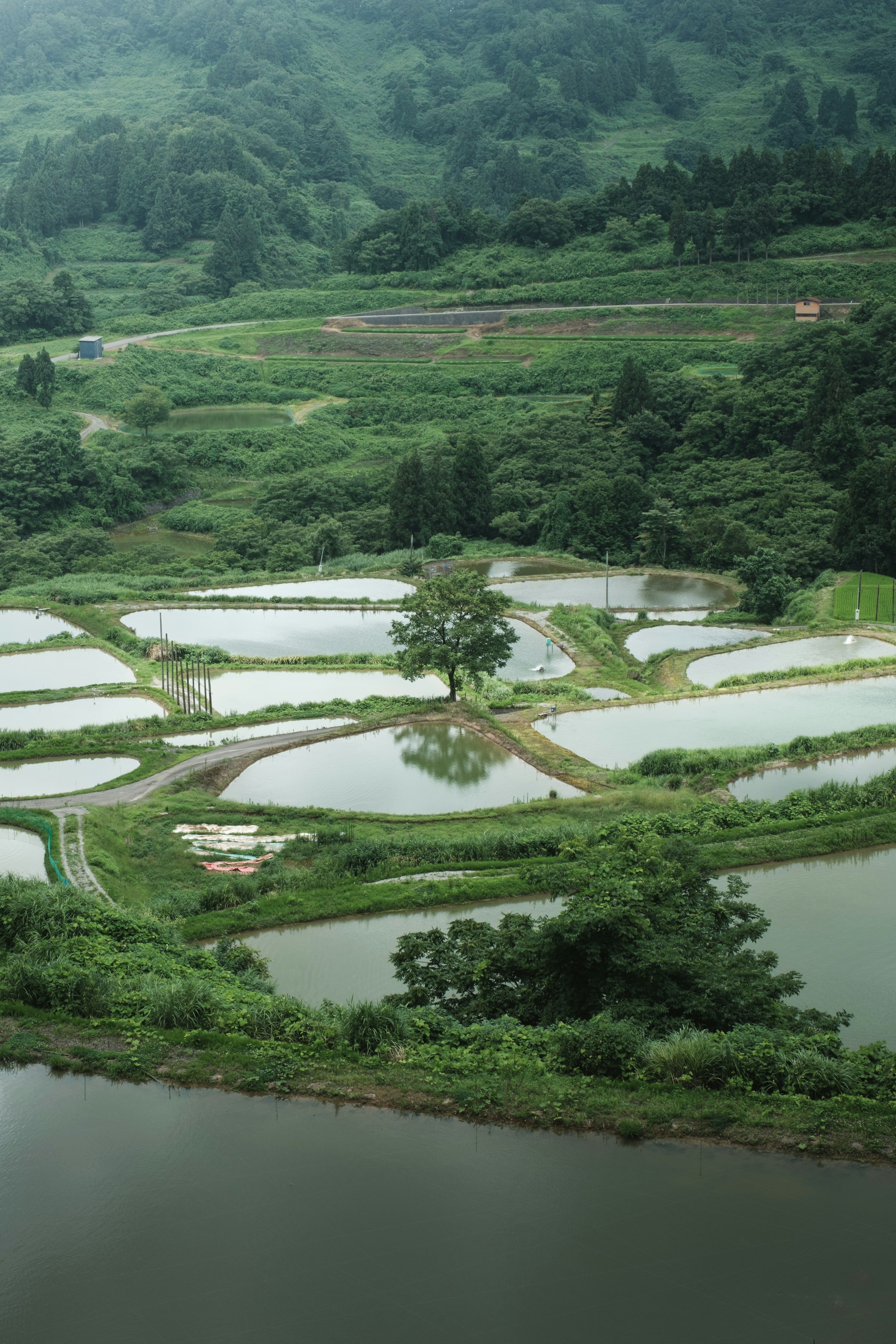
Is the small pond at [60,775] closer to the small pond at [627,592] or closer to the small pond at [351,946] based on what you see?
the small pond at [351,946]

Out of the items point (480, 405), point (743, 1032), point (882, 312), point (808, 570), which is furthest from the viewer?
point (480, 405)

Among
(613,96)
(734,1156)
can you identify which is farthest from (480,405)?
(613,96)

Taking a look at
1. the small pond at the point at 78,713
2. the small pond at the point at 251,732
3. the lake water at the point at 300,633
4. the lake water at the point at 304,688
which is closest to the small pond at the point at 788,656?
the lake water at the point at 300,633

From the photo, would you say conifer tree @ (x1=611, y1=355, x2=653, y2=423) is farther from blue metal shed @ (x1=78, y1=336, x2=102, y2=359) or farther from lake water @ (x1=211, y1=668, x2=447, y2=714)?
blue metal shed @ (x1=78, y1=336, x2=102, y2=359)

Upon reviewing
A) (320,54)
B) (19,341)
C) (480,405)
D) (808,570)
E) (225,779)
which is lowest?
(225,779)

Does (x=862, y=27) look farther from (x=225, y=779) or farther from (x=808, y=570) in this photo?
(x=225, y=779)

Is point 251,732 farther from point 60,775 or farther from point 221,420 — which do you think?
point 221,420

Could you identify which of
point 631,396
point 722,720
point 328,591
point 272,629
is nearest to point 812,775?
point 722,720
